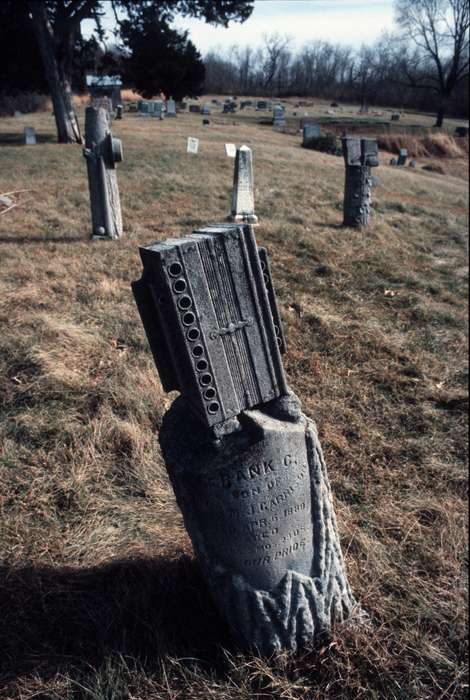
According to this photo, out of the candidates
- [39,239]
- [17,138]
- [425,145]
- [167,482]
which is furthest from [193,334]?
[425,145]

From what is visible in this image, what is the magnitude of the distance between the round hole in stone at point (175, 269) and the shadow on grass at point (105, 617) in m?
1.67

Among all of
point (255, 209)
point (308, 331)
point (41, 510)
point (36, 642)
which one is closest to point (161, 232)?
point (255, 209)

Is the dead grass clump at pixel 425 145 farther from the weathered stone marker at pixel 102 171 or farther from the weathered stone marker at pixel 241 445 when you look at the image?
the weathered stone marker at pixel 241 445

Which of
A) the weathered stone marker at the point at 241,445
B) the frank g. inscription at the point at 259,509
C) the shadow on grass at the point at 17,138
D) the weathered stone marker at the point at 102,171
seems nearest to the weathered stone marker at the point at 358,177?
the weathered stone marker at the point at 102,171

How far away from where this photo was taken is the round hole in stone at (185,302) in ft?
5.01

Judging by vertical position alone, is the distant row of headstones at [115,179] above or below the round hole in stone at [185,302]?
above

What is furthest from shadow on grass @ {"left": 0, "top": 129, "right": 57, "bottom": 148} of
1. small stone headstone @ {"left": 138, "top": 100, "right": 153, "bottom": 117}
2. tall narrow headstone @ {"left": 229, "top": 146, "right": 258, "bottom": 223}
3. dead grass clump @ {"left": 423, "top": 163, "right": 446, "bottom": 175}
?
dead grass clump @ {"left": 423, "top": 163, "right": 446, "bottom": 175}

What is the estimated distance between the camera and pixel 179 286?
4.96 feet

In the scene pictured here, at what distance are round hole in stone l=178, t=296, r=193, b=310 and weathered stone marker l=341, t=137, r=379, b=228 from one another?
27.8 ft

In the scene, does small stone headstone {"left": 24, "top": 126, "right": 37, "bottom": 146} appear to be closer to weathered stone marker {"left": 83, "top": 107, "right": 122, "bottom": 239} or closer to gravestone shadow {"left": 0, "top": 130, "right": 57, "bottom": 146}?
gravestone shadow {"left": 0, "top": 130, "right": 57, "bottom": 146}

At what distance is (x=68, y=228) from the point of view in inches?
310

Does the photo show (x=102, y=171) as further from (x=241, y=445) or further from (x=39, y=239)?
(x=241, y=445)

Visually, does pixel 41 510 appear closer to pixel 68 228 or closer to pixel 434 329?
pixel 434 329

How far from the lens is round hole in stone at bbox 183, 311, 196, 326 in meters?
1.55
